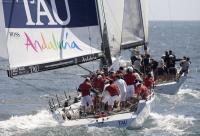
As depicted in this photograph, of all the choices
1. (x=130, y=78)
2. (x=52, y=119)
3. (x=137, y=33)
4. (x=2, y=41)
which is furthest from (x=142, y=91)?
(x=137, y=33)

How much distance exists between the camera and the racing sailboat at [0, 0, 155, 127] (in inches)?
941

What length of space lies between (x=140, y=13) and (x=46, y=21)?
13441 millimetres

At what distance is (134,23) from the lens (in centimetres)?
3772

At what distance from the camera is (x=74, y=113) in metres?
25.2

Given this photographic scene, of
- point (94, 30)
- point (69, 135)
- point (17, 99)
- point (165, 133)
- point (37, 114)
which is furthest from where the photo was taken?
point (17, 99)

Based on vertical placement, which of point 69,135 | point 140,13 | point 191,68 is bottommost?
point 191,68

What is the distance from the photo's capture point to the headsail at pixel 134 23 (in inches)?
1454

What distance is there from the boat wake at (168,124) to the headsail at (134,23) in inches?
343

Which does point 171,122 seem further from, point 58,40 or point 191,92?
point 191,92

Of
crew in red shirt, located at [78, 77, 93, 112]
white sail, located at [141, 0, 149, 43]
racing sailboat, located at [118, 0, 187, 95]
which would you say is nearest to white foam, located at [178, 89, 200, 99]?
racing sailboat, located at [118, 0, 187, 95]

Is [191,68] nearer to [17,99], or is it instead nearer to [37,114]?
[17,99]

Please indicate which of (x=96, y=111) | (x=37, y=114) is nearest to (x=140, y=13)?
(x=37, y=114)

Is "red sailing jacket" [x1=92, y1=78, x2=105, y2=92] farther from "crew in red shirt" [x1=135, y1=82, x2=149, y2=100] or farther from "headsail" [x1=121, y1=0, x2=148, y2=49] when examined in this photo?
"headsail" [x1=121, y1=0, x2=148, y2=49]

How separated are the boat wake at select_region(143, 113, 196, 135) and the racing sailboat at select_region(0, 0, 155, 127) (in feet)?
1.59
